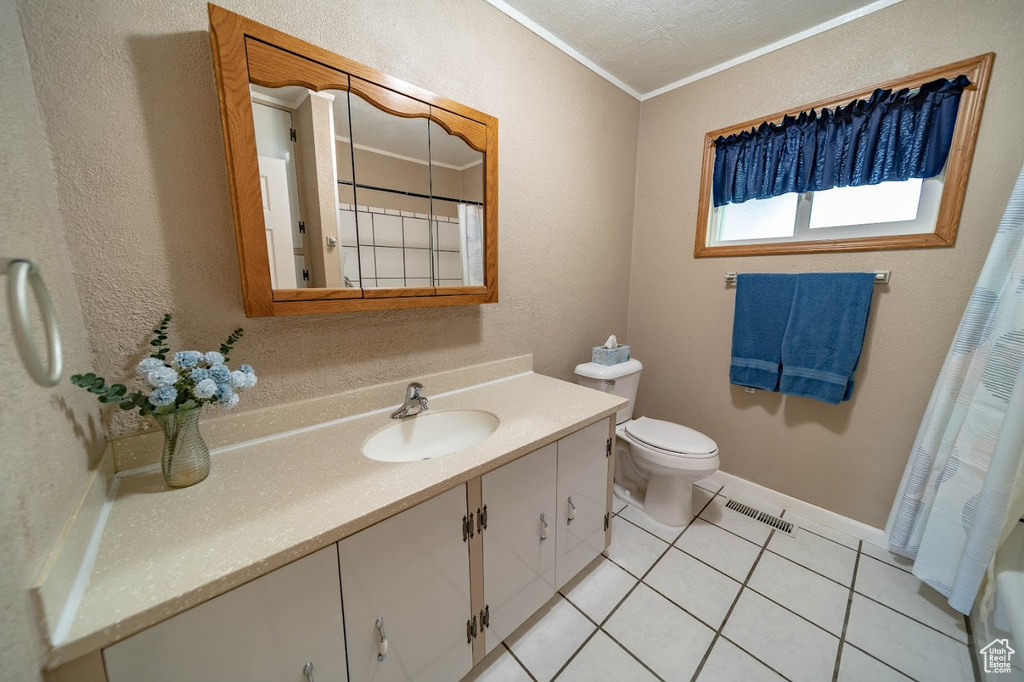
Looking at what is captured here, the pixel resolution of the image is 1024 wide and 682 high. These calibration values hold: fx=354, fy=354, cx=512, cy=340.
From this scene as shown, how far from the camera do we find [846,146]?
5.05 feet

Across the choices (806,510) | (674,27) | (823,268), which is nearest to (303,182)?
(674,27)

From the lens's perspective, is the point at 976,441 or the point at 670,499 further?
the point at 670,499

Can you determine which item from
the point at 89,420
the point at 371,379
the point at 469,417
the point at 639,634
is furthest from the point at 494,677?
the point at 89,420

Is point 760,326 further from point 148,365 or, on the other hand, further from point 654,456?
point 148,365

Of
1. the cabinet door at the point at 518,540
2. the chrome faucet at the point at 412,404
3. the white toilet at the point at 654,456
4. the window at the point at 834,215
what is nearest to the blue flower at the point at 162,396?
the chrome faucet at the point at 412,404

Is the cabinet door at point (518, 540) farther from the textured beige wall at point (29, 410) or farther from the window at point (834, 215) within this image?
the window at point (834, 215)

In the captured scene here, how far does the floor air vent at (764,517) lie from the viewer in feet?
5.67

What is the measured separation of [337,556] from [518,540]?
57cm

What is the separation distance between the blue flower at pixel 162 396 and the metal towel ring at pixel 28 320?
0.31 m

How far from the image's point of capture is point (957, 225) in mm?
1355

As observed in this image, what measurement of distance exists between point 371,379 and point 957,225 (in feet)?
7.51

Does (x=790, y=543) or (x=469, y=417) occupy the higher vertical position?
(x=469, y=417)

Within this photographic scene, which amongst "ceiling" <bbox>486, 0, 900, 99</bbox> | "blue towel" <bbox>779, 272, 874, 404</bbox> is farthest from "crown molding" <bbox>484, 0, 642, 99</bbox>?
"blue towel" <bbox>779, 272, 874, 404</bbox>

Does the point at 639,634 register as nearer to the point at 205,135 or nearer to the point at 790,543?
the point at 790,543
